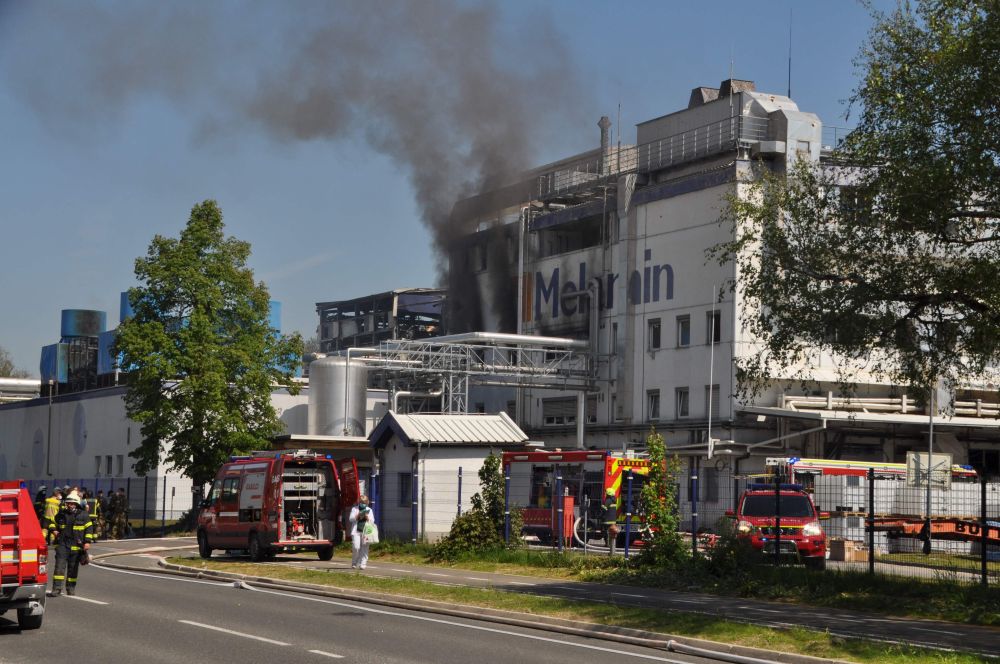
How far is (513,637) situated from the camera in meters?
16.8

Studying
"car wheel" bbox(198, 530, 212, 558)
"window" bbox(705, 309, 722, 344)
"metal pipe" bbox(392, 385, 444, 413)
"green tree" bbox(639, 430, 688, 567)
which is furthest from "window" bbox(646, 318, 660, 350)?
"green tree" bbox(639, 430, 688, 567)

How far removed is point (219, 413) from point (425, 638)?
3259 centimetres

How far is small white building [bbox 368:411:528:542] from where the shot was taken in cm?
3544

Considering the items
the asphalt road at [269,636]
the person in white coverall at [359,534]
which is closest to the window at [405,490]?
the person in white coverall at [359,534]

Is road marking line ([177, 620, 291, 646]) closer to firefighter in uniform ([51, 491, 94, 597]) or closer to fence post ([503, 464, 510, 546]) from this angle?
firefighter in uniform ([51, 491, 94, 597])

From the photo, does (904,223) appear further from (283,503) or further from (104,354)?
(104,354)

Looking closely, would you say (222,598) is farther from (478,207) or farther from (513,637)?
(478,207)

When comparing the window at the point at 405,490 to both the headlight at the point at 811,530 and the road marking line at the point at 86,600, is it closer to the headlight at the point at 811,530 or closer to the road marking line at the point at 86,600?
the headlight at the point at 811,530

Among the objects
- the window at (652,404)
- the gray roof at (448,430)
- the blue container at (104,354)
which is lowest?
the gray roof at (448,430)

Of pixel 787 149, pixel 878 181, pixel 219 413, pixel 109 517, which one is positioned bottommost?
pixel 109 517

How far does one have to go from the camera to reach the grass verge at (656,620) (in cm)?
1454

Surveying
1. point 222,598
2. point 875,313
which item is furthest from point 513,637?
point 875,313

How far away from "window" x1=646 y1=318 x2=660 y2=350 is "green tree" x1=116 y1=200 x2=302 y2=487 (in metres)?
20.7

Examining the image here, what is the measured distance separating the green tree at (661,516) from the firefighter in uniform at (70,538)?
10582 mm
